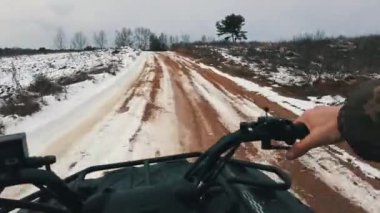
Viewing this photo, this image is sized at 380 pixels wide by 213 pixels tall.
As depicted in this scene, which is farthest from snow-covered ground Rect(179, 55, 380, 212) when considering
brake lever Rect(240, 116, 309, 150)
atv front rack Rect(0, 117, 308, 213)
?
brake lever Rect(240, 116, 309, 150)

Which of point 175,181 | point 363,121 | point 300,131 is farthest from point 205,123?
point 363,121

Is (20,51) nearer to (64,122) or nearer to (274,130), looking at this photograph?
(64,122)

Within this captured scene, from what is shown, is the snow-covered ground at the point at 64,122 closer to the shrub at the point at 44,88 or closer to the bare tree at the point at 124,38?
the shrub at the point at 44,88

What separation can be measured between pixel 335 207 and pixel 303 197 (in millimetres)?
389

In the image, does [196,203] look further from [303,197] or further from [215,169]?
[303,197]

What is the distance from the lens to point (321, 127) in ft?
3.79

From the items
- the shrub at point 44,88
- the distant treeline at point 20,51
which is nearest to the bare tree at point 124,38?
the distant treeline at point 20,51

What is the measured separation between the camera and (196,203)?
191cm

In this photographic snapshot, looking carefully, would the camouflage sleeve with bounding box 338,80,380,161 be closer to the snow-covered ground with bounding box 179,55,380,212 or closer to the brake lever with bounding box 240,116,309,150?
the brake lever with bounding box 240,116,309,150

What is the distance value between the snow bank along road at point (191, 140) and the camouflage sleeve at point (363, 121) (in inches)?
170

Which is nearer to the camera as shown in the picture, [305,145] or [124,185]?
[305,145]

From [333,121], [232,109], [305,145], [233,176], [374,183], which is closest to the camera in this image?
[333,121]

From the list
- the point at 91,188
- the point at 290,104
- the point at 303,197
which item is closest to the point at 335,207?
the point at 303,197

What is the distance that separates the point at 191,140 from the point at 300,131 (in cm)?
682
